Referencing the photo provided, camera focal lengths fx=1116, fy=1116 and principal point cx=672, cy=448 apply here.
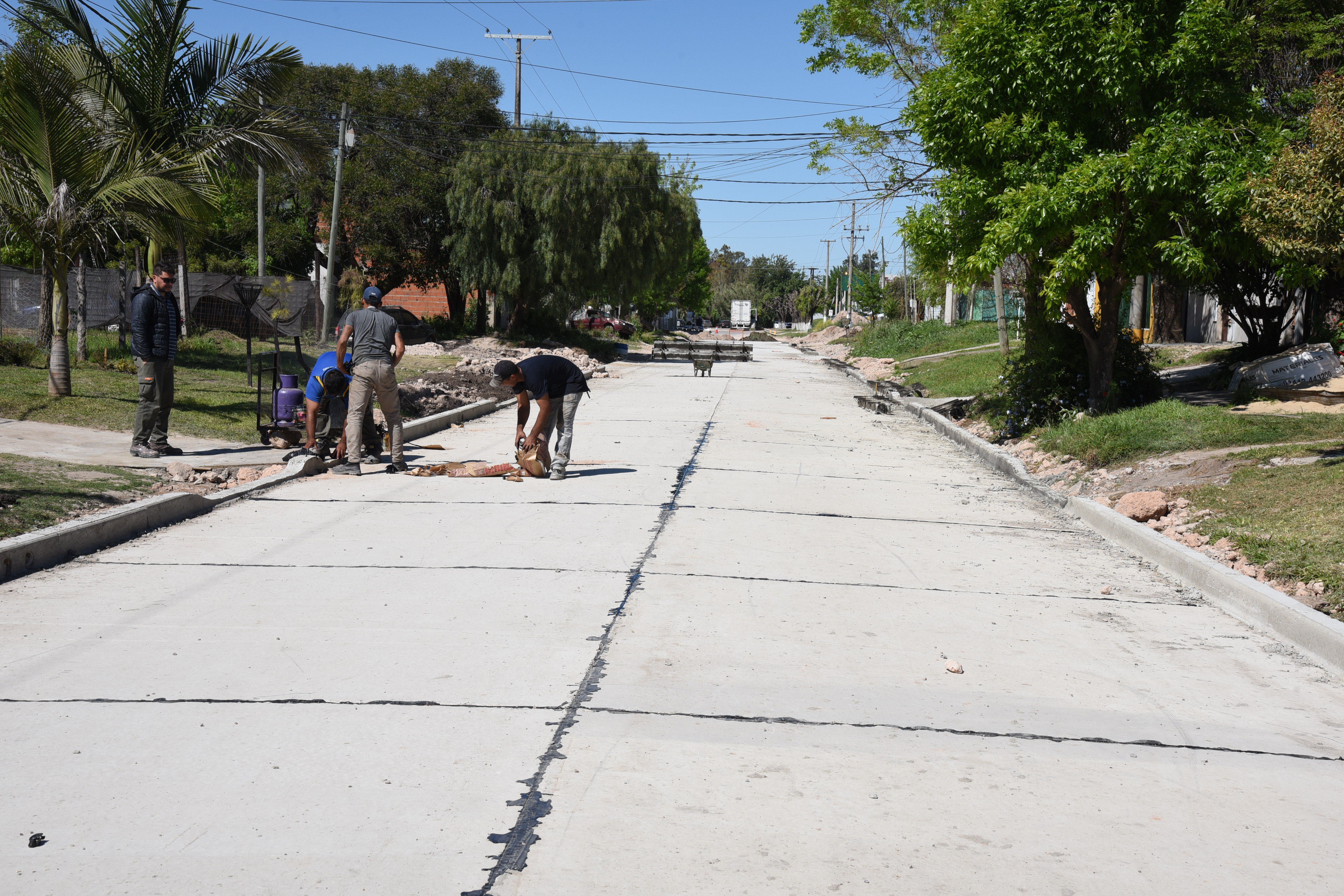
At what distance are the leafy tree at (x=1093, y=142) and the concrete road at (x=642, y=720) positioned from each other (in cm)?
571

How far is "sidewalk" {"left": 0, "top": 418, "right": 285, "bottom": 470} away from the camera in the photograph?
11.0 m

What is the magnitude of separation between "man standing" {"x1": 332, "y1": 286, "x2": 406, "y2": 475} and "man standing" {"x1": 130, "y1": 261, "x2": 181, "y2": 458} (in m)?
1.74

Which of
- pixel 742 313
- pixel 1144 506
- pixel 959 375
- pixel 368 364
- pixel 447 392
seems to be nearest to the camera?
pixel 1144 506

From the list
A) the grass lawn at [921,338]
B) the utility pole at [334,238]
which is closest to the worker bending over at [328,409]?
the utility pole at [334,238]

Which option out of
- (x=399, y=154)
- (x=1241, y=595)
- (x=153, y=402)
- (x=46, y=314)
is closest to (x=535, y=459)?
(x=153, y=402)

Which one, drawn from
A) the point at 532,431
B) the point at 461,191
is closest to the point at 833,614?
the point at 532,431

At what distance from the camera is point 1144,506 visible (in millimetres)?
9945

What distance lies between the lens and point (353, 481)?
11516mm

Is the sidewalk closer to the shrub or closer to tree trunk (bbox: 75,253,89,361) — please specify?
tree trunk (bbox: 75,253,89,361)

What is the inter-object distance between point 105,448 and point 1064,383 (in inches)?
493

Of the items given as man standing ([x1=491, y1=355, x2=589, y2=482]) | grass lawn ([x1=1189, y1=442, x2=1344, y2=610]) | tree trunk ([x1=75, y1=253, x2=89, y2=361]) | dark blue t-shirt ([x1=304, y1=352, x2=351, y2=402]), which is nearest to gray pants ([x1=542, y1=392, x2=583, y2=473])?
man standing ([x1=491, y1=355, x2=589, y2=482])

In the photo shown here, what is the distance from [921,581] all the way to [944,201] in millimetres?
8682

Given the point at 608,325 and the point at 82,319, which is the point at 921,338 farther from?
the point at 82,319

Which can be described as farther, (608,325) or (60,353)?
(608,325)
